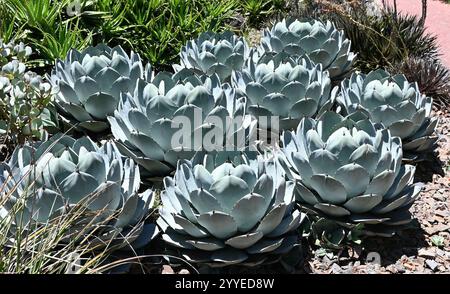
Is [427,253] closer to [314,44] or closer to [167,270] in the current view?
[167,270]

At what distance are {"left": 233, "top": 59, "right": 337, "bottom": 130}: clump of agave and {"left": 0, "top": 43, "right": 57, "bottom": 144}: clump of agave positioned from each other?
929mm

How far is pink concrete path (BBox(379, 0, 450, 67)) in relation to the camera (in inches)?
231

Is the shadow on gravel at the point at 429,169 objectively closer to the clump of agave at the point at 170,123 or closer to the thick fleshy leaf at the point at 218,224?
the clump of agave at the point at 170,123

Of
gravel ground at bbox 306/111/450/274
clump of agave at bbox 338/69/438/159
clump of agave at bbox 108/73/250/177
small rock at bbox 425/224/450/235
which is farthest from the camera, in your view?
clump of agave at bbox 338/69/438/159

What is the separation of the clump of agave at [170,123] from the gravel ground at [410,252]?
2.09 ft

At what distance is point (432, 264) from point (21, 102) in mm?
1833

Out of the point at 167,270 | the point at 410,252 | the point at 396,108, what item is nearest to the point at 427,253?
the point at 410,252

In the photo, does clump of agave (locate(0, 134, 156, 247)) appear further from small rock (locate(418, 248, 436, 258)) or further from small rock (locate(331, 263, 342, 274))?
small rock (locate(418, 248, 436, 258))

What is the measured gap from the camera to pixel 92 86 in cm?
291

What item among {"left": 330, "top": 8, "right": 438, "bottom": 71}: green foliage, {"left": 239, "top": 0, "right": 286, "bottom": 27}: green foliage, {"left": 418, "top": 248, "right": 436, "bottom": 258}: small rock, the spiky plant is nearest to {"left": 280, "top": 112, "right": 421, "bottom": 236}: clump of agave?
{"left": 418, "top": 248, "right": 436, "bottom": 258}: small rock

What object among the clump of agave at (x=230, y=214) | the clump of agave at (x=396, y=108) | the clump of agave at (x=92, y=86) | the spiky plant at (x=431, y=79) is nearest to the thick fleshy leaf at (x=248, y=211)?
the clump of agave at (x=230, y=214)

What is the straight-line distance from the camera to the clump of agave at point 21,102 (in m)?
2.77

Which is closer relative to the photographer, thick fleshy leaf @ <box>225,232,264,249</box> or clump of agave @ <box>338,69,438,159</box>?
thick fleshy leaf @ <box>225,232,264,249</box>
